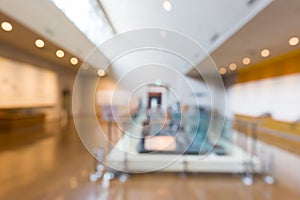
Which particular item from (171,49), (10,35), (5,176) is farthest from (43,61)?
(5,176)

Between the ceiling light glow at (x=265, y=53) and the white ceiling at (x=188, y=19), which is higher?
the white ceiling at (x=188, y=19)

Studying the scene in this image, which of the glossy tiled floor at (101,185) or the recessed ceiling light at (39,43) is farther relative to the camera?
the recessed ceiling light at (39,43)

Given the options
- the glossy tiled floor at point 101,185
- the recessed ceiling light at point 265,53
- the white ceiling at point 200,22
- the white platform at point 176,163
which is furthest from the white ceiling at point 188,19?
the glossy tiled floor at point 101,185

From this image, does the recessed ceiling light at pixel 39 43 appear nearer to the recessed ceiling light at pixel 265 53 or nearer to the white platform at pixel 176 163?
the white platform at pixel 176 163

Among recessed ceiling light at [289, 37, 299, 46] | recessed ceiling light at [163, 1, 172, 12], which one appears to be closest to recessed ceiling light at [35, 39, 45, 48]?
recessed ceiling light at [163, 1, 172, 12]

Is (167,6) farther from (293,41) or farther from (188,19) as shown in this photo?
(293,41)

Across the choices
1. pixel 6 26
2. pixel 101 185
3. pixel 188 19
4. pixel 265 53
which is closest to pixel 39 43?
pixel 6 26

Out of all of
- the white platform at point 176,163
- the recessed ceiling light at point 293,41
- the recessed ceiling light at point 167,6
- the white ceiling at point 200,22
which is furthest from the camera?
the recessed ceiling light at point 167,6

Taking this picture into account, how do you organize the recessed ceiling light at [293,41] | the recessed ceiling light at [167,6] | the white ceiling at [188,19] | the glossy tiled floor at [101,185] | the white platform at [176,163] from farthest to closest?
the recessed ceiling light at [167,6]
the recessed ceiling light at [293,41]
the white ceiling at [188,19]
the white platform at [176,163]
the glossy tiled floor at [101,185]

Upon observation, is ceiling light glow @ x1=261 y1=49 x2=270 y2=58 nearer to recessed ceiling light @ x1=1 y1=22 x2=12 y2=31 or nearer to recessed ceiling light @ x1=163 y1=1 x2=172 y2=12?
recessed ceiling light @ x1=163 y1=1 x2=172 y2=12

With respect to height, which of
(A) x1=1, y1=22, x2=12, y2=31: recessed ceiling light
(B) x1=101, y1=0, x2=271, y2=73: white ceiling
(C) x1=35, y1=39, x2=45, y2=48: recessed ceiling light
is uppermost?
(B) x1=101, y1=0, x2=271, y2=73: white ceiling

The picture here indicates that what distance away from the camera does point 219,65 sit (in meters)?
9.98

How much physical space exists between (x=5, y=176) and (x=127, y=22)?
5.69m

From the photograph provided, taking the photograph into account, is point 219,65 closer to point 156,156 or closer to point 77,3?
point 77,3
